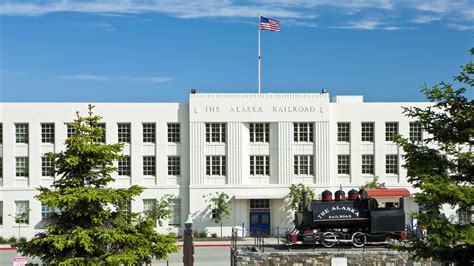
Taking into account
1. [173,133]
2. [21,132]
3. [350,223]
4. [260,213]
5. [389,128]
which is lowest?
[260,213]

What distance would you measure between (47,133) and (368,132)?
2260 cm

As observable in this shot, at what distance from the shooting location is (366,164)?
2133 inches

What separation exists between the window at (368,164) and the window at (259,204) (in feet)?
23.9

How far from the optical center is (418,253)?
1830cm

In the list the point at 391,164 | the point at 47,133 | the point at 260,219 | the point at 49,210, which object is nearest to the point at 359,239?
the point at 260,219

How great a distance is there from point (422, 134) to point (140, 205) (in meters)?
20.6

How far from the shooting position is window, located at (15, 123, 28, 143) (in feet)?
173

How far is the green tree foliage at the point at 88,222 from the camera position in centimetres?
2397

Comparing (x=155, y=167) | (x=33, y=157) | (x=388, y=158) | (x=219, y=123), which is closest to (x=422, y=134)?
(x=388, y=158)

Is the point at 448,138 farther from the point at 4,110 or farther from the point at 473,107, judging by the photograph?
the point at 4,110

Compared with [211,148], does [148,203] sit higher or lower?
lower

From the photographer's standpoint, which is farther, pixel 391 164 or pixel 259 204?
pixel 391 164

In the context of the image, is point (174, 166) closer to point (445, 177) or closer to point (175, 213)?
point (175, 213)

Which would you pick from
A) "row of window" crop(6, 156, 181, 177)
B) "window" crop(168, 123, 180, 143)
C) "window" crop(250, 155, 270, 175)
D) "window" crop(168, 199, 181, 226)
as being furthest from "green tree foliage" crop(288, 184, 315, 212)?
"window" crop(168, 123, 180, 143)
